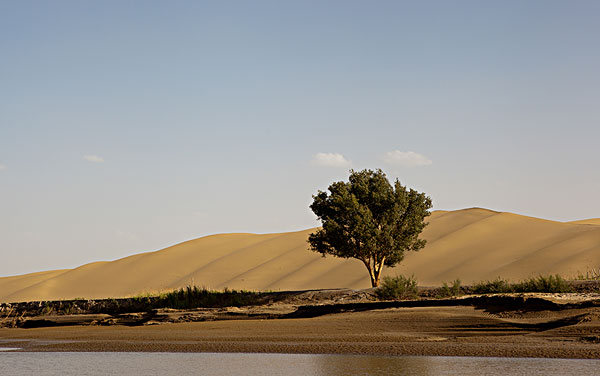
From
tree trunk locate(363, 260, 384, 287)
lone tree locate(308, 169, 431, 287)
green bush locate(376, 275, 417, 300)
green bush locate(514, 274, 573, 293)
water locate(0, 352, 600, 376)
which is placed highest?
lone tree locate(308, 169, 431, 287)

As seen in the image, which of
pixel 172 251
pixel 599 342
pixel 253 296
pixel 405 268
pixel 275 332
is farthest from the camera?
pixel 172 251

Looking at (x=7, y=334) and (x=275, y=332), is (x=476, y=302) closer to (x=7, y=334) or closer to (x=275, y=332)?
(x=275, y=332)

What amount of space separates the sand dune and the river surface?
3267 cm

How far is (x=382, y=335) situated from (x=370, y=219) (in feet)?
45.8

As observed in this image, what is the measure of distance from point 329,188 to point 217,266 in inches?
1574

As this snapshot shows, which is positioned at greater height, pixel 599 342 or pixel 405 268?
pixel 405 268

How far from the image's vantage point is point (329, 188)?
30.2 m

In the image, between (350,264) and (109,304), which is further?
(350,264)

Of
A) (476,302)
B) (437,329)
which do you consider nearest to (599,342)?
(437,329)

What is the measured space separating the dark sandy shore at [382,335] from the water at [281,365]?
0.74m

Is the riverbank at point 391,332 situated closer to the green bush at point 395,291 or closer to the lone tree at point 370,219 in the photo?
the green bush at point 395,291

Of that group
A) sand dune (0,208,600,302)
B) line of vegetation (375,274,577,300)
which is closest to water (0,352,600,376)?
line of vegetation (375,274,577,300)

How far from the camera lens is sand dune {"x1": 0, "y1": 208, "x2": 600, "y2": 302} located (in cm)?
4841

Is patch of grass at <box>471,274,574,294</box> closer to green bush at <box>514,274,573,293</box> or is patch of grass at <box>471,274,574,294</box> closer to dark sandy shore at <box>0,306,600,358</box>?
green bush at <box>514,274,573,293</box>
